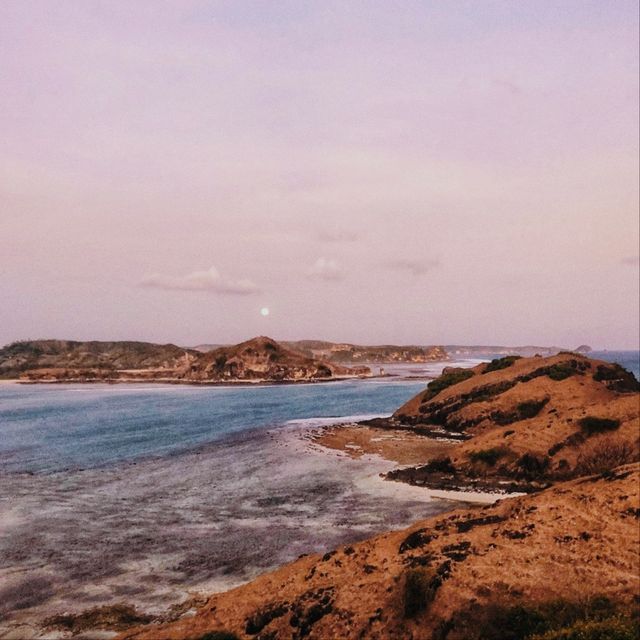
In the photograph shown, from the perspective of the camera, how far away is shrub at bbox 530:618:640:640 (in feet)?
31.7

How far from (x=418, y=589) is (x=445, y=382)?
51.6m

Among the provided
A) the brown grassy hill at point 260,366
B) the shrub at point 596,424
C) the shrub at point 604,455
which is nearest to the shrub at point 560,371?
the shrub at point 596,424

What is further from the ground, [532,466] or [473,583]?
[473,583]

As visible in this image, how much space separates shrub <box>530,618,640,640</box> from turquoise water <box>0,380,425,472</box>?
3894 centimetres

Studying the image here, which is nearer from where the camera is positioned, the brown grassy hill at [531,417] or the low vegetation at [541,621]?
the low vegetation at [541,621]

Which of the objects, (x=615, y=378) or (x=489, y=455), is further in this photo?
(x=615, y=378)

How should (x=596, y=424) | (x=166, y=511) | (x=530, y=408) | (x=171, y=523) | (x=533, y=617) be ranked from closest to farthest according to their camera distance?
(x=533, y=617) < (x=171, y=523) < (x=166, y=511) < (x=596, y=424) < (x=530, y=408)

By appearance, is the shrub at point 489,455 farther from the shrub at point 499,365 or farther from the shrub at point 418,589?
the shrub at point 499,365

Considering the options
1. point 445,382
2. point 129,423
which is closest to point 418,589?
point 445,382

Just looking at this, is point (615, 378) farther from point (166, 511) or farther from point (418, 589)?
point (418, 589)

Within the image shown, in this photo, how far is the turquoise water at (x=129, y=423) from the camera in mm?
44594

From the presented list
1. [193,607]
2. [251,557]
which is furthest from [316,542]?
[193,607]

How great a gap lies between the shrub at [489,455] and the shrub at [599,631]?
22.4 metres

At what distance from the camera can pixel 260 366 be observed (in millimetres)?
179750
